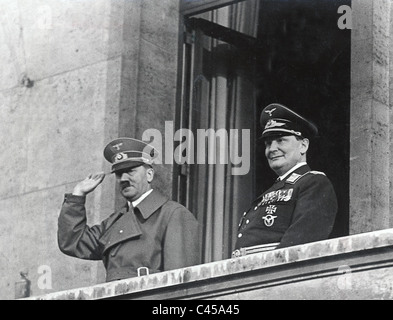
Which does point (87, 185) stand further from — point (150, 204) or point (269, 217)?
point (269, 217)

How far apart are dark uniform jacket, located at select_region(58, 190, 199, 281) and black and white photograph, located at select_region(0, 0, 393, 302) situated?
0.01 metres

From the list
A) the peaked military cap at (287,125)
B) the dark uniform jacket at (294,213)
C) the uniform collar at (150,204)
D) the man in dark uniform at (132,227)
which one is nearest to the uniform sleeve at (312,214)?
the dark uniform jacket at (294,213)

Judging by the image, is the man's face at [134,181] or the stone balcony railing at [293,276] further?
the man's face at [134,181]

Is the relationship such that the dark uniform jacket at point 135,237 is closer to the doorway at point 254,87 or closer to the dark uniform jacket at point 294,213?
the dark uniform jacket at point 294,213

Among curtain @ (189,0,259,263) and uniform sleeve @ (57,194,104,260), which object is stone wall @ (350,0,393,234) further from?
uniform sleeve @ (57,194,104,260)

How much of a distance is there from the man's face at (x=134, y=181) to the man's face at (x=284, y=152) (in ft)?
4.20

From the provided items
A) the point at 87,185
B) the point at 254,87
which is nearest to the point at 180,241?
the point at 87,185

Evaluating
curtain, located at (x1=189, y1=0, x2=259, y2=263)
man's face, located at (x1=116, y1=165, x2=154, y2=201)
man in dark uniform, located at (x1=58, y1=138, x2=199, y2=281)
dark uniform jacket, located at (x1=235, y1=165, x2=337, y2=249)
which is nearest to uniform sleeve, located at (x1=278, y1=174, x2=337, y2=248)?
dark uniform jacket, located at (x1=235, y1=165, x2=337, y2=249)

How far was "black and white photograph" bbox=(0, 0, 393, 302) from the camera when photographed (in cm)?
1416

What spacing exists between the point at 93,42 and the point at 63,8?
61 cm

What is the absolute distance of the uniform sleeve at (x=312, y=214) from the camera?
1291 centimetres

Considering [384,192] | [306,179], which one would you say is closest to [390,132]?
[384,192]

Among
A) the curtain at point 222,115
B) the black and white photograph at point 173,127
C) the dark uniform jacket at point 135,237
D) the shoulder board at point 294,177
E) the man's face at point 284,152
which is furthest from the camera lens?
the curtain at point 222,115
